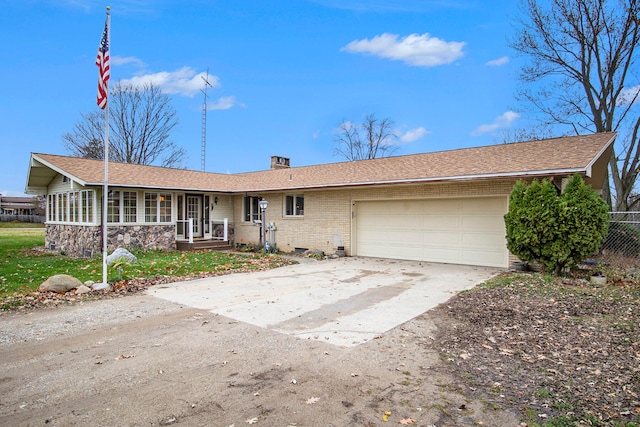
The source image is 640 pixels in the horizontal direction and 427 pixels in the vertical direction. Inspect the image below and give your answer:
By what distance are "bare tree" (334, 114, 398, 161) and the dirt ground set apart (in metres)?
32.5

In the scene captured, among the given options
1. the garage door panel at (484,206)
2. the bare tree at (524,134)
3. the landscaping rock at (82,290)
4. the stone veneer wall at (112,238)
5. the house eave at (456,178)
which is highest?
the bare tree at (524,134)

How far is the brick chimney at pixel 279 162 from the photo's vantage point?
2228 centimetres

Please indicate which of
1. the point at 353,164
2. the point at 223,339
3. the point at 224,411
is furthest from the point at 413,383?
the point at 353,164

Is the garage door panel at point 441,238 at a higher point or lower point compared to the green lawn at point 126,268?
higher

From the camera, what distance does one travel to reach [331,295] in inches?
323

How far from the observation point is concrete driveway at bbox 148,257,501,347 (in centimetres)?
603

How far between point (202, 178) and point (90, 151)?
20.7 m

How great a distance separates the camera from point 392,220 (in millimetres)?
14172

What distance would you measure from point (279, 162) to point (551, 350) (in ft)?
62.7

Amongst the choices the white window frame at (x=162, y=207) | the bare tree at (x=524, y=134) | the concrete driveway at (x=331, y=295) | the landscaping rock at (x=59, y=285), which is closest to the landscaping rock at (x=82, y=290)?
the landscaping rock at (x=59, y=285)

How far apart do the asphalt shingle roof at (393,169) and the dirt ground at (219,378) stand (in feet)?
23.2

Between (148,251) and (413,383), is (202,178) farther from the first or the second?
(413,383)

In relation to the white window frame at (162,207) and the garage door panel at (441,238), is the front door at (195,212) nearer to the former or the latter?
the white window frame at (162,207)

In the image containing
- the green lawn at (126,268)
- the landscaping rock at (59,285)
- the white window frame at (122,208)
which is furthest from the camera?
the white window frame at (122,208)
